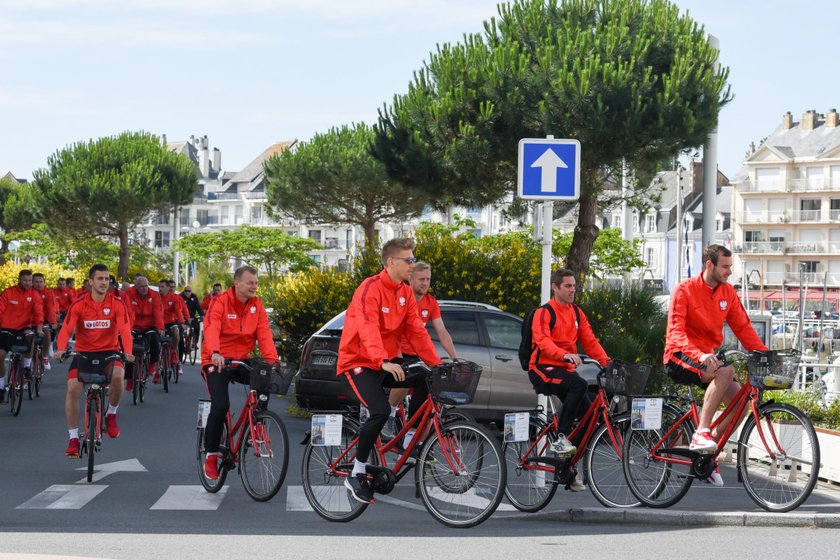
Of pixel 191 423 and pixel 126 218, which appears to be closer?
pixel 191 423

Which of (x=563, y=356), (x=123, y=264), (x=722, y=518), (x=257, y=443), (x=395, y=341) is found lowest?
(x=722, y=518)

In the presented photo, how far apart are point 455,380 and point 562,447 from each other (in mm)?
1603

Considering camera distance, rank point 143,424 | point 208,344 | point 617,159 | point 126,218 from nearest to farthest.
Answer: point 208,344, point 143,424, point 617,159, point 126,218

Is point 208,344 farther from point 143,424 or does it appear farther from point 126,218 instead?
point 126,218

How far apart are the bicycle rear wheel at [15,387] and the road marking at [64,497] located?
23.1 feet

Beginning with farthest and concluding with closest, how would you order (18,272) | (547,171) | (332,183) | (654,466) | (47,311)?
1. (332,183)
2. (18,272)
3. (47,311)
4. (547,171)
5. (654,466)

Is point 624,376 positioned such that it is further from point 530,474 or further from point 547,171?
point 547,171

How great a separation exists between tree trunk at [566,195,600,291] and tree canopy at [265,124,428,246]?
33796 millimetres

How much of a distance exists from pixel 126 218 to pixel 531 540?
6863cm

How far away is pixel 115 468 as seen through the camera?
1279 centimetres

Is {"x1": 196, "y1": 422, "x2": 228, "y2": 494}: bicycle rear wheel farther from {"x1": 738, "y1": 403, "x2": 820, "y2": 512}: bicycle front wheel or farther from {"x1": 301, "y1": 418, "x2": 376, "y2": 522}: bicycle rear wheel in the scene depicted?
{"x1": 738, "y1": 403, "x2": 820, "y2": 512}: bicycle front wheel

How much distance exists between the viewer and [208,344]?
10461 mm

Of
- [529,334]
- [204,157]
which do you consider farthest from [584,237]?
[204,157]

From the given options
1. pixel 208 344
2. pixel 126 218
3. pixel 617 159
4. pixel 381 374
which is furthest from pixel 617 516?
pixel 126 218
